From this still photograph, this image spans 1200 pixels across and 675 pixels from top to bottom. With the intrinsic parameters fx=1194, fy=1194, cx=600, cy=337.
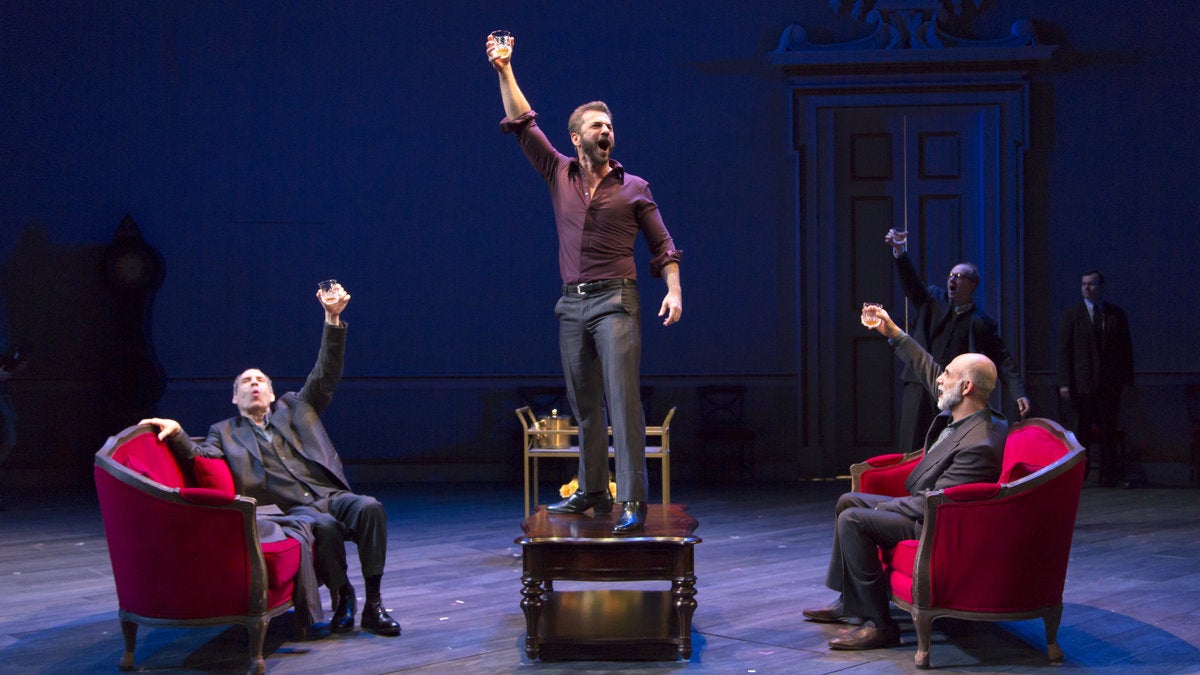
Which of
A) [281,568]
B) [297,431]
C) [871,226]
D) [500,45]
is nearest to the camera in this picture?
[500,45]

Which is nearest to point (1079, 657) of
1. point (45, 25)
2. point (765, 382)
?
point (765, 382)

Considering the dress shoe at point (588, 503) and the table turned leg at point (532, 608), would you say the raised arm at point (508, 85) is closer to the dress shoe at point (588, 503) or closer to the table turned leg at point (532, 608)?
the dress shoe at point (588, 503)

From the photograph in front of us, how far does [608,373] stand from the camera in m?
3.81

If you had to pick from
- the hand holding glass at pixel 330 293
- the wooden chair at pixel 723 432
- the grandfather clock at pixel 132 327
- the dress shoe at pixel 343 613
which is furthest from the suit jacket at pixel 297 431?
the wooden chair at pixel 723 432

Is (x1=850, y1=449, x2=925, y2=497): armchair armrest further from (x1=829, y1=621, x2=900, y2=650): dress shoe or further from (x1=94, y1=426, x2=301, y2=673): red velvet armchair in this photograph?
(x1=94, y1=426, x2=301, y2=673): red velvet armchair

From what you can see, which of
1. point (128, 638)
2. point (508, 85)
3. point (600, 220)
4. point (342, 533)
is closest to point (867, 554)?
point (600, 220)

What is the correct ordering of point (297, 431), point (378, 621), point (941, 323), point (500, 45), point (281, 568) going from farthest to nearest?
point (941, 323)
point (297, 431)
point (378, 621)
point (281, 568)
point (500, 45)

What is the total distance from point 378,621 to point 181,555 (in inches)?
31.2

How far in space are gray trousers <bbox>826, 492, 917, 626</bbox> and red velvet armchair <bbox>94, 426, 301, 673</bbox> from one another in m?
1.90

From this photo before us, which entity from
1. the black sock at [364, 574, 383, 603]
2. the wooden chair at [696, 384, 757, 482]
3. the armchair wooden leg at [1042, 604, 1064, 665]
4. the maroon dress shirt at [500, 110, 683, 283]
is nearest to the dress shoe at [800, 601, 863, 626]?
the armchair wooden leg at [1042, 604, 1064, 665]

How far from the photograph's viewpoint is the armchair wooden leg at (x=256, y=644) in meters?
3.67

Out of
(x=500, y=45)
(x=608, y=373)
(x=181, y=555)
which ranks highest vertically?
(x=500, y=45)

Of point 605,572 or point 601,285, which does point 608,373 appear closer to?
point 601,285

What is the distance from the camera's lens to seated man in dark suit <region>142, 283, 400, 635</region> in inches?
165
